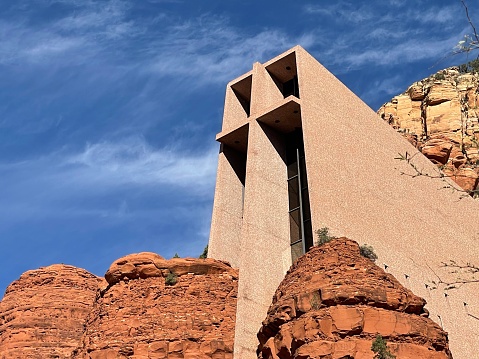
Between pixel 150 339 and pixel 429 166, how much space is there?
58.2ft

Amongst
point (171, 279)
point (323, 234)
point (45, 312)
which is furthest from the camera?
point (45, 312)

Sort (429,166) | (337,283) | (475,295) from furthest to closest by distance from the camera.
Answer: (429,166), (475,295), (337,283)

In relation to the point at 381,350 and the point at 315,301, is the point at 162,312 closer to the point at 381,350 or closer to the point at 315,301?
the point at 315,301

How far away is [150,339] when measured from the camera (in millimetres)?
17062

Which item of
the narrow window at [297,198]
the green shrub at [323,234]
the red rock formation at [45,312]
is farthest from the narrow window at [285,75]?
the red rock formation at [45,312]

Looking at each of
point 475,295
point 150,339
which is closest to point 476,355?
point 475,295

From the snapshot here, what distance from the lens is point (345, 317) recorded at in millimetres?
13078

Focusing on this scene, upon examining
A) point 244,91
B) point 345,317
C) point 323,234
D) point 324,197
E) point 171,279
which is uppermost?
point 244,91

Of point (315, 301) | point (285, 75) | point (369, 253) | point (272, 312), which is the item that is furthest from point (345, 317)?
point (285, 75)

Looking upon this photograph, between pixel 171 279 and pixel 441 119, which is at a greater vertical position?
pixel 441 119

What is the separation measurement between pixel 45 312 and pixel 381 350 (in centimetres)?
2181

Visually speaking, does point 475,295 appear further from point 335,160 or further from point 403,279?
point 335,160

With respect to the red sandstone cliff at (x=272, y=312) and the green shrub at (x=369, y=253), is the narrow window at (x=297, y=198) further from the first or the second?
the red sandstone cliff at (x=272, y=312)

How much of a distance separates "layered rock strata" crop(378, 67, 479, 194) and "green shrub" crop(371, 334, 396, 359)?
27.1m
